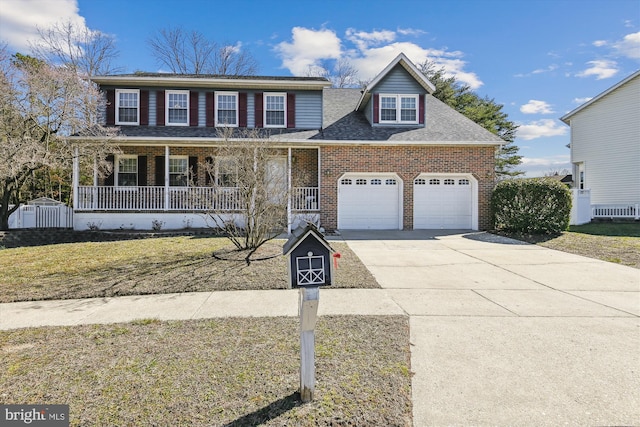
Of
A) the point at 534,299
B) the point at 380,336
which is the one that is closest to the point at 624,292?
the point at 534,299

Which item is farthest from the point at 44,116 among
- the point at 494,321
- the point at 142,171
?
the point at 494,321

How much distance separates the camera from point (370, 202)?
1357 centimetres

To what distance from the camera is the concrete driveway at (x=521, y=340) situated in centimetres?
250

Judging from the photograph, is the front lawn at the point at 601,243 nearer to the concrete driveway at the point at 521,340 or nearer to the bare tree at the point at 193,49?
the concrete driveway at the point at 521,340

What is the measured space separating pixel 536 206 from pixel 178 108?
14.5 metres

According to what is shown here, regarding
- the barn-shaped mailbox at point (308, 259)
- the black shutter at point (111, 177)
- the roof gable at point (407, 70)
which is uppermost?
the roof gable at point (407, 70)

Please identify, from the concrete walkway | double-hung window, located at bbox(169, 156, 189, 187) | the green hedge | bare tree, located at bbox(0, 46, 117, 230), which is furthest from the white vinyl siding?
bare tree, located at bbox(0, 46, 117, 230)

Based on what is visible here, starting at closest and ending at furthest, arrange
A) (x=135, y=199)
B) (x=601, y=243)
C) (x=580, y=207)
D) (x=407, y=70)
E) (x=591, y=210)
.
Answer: (x=601, y=243)
(x=135, y=199)
(x=407, y=70)
(x=580, y=207)
(x=591, y=210)

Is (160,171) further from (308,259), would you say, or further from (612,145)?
(612,145)

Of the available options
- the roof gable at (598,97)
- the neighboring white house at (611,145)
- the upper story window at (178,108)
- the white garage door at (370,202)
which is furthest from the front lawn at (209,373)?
the roof gable at (598,97)

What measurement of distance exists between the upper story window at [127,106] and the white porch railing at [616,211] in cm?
2160

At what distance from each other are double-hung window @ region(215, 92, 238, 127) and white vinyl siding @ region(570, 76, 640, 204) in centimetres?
1938

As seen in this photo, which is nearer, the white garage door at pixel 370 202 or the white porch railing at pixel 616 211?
the white garage door at pixel 370 202

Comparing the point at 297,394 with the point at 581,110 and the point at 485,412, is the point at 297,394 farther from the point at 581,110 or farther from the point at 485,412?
the point at 581,110
